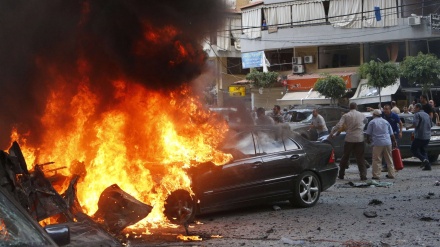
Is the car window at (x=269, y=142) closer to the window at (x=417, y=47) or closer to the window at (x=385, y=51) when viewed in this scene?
the window at (x=385, y=51)

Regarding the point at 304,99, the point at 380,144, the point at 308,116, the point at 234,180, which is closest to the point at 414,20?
the point at 304,99

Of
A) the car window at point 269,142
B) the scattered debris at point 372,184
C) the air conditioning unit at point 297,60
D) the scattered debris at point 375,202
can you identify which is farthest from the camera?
the air conditioning unit at point 297,60

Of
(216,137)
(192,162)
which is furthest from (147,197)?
(216,137)

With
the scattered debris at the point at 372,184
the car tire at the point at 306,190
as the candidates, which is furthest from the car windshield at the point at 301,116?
the car tire at the point at 306,190

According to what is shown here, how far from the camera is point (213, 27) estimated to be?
411 inches

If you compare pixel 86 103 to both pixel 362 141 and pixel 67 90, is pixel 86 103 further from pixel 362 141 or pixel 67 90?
pixel 362 141

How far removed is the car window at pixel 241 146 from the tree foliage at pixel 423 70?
75.3ft

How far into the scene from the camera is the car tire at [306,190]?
10.7 metres

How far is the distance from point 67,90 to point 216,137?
2482mm

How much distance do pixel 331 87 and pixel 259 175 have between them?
25.7 m

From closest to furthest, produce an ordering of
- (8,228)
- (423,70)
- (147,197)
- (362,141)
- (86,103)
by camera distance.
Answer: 1. (8,228)
2. (147,197)
3. (86,103)
4. (362,141)
5. (423,70)

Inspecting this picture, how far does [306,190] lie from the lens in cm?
1086

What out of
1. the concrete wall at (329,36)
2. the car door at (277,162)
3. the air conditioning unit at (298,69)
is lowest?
the car door at (277,162)

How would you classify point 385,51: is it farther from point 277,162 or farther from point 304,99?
point 277,162
